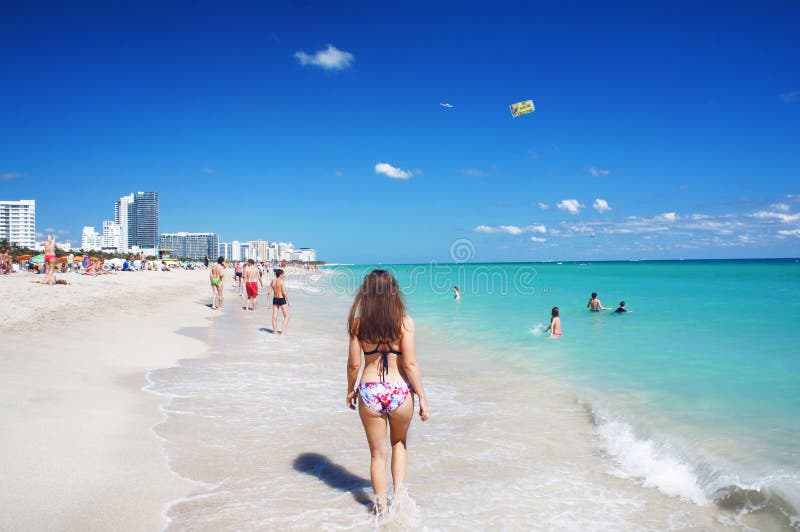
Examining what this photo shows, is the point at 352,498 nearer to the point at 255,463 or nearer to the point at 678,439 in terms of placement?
the point at 255,463

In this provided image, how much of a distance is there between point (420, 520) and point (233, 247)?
204m

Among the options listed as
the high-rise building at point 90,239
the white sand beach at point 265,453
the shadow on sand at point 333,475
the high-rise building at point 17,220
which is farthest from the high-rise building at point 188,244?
the shadow on sand at point 333,475

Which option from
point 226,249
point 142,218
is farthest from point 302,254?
point 142,218

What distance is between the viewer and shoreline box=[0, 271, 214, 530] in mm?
3324

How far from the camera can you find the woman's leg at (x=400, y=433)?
341cm

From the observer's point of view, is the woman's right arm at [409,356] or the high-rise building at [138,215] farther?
the high-rise building at [138,215]

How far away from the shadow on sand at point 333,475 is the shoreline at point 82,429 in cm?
103

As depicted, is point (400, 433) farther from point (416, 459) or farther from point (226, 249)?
point (226, 249)

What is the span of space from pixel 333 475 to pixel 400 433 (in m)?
1.30

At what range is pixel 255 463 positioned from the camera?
4.53 m

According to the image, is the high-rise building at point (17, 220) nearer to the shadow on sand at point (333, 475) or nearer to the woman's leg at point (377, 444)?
the shadow on sand at point (333, 475)

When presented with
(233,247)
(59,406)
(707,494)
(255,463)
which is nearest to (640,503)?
(707,494)

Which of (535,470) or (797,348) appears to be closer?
(535,470)

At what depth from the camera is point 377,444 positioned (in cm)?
349
